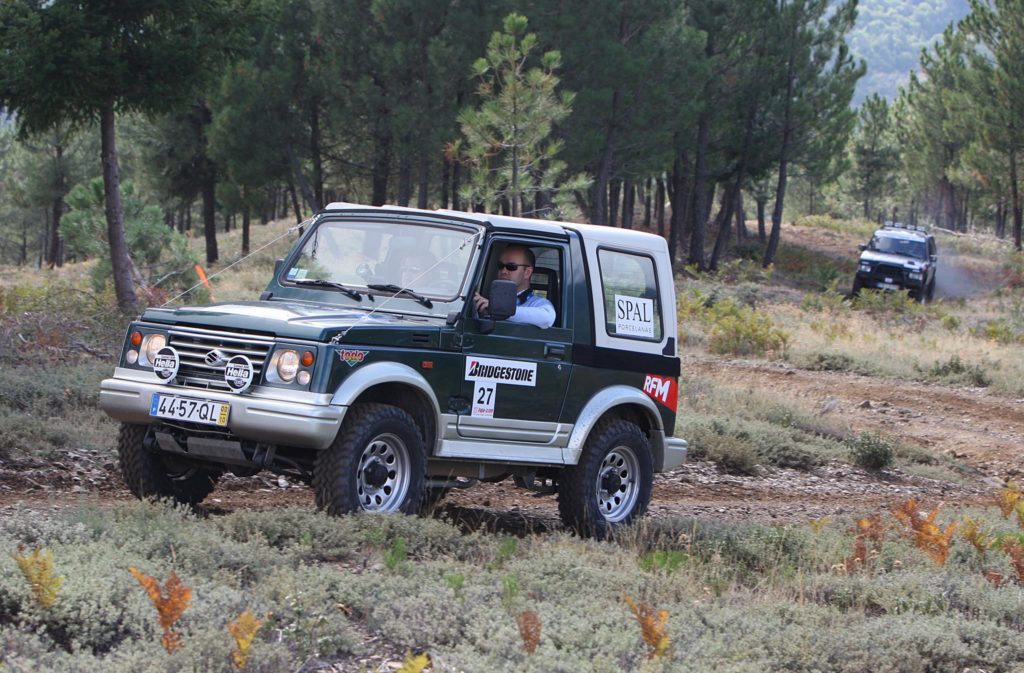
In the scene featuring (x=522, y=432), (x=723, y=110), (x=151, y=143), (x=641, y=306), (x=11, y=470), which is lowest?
(x=11, y=470)

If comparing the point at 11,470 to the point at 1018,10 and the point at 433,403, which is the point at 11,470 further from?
the point at 1018,10

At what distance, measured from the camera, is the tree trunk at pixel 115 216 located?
Answer: 17062 mm

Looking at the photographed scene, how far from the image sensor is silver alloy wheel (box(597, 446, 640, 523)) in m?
8.77

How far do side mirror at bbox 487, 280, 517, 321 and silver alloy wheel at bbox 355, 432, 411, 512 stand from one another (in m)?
1.03

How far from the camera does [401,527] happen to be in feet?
22.9

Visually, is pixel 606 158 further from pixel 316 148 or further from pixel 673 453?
pixel 673 453

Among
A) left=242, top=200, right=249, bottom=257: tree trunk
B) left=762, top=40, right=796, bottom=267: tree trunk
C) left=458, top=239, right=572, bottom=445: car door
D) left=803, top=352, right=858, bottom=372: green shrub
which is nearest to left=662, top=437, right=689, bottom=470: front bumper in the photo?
left=458, top=239, right=572, bottom=445: car door

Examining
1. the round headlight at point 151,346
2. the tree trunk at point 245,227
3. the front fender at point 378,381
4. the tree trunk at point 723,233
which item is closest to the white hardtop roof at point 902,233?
the tree trunk at point 723,233

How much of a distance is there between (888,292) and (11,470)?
93.9ft

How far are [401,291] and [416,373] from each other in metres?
0.75

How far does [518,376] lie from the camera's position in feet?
26.3

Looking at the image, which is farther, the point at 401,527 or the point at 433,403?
the point at 433,403

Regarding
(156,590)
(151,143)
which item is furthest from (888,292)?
(156,590)

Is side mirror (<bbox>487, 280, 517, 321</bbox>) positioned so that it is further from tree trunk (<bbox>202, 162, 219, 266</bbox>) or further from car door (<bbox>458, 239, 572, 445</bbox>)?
tree trunk (<bbox>202, 162, 219, 266</bbox>)
